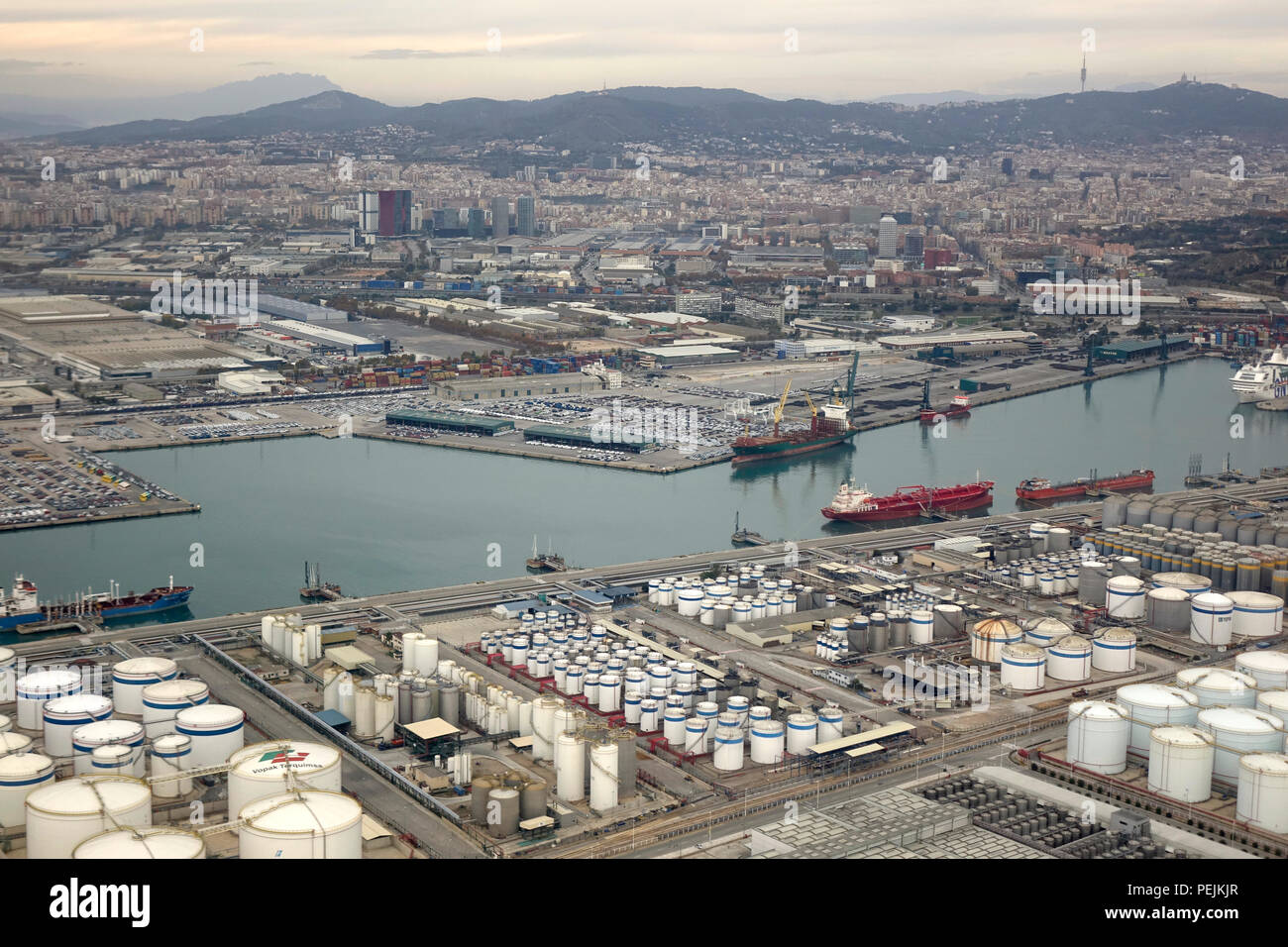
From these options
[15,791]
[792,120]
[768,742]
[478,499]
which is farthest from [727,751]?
[792,120]

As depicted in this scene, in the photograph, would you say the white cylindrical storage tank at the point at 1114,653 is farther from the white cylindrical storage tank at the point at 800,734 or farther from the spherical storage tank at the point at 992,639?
the white cylindrical storage tank at the point at 800,734

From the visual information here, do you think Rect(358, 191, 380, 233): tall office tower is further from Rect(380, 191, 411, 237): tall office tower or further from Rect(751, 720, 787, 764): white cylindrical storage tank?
Rect(751, 720, 787, 764): white cylindrical storage tank

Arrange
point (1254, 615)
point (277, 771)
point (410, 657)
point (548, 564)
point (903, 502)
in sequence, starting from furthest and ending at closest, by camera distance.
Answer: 1. point (903, 502)
2. point (548, 564)
3. point (1254, 615)
4. point (410, 657)
5. point (277, 771)

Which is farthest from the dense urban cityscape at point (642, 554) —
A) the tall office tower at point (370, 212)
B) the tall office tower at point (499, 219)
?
the tall office tower at point (499, 219)

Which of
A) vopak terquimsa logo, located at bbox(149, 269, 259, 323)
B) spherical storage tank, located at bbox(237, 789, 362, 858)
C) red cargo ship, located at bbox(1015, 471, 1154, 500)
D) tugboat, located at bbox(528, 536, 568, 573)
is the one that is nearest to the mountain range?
vopak terquimsa logo, located at bbox(149, 269, 259, 323)

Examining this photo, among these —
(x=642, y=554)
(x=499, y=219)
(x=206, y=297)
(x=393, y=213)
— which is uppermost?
(x=393, y=213)

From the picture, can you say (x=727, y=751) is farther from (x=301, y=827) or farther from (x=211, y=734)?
(x=211, y=734)
